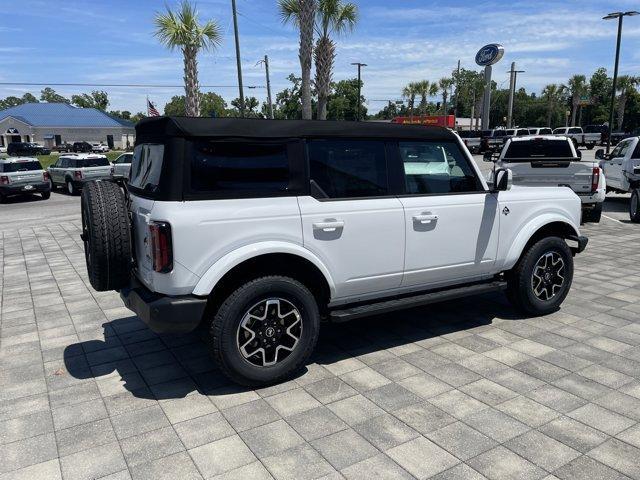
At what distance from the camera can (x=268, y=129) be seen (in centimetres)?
378

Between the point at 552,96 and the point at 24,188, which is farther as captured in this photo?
the point at 552,96

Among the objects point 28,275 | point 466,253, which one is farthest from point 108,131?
point 466,253

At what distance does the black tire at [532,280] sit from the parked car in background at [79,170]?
62.1 feet

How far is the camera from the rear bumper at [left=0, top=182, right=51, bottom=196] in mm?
18188

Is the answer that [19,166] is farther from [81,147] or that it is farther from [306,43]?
[81,147]

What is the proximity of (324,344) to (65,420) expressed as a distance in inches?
89.9

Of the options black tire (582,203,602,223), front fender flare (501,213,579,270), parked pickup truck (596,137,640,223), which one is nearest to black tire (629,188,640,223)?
parked pickup truck (596,137,640,223)

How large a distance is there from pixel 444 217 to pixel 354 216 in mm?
985

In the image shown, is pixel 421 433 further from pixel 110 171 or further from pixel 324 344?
pixel 110 171

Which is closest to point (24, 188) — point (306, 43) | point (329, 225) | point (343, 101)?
point (306, 43)

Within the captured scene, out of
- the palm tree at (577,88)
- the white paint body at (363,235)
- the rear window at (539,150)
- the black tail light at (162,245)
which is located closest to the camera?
the black tail light at (162,245)

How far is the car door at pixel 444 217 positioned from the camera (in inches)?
174

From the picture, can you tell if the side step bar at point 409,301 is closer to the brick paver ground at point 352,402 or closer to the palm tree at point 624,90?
the brick paver ground at point 352,402

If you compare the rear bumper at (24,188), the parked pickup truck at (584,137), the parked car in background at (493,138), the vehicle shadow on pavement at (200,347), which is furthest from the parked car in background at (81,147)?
the vehicle shadow on pavement at (200,347)
